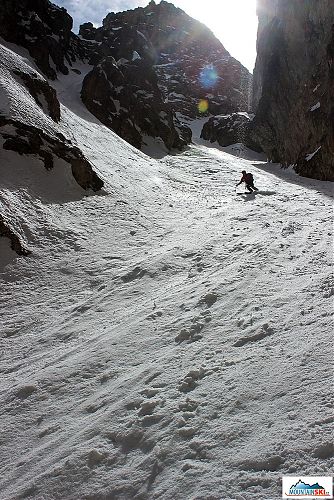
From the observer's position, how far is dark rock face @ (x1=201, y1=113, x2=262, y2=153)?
6331 cm

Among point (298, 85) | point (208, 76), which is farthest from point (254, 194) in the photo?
point (208, 76)

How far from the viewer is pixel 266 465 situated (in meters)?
3.20

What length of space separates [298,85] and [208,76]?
278ft

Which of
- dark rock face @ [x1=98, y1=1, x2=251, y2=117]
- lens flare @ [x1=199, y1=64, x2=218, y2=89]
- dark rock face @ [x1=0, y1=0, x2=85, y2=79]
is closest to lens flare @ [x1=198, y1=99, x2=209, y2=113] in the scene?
dark rock face @ [x1=98, y1=1, x2=251, y2=117]

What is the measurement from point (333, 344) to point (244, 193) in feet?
48.6

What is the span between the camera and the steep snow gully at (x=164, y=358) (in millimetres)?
3424

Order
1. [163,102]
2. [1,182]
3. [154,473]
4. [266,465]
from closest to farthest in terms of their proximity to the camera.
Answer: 1. [266,465]
2. [154,473]
3. [1,182]
4. [163,102]

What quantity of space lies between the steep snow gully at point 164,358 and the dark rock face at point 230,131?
5538 centimetres

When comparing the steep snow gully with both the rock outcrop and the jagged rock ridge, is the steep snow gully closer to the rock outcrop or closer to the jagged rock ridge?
the jagged rock ridge

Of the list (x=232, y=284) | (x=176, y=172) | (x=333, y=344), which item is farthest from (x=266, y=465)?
(x=176, y=172)

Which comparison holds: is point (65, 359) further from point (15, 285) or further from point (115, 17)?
point (115, 17)

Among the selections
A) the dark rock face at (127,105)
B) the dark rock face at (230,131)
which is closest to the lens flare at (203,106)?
the dark rock face at (230,131)

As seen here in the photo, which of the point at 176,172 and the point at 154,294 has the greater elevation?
the point at 176,172

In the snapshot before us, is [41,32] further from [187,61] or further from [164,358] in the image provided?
[187,61]
